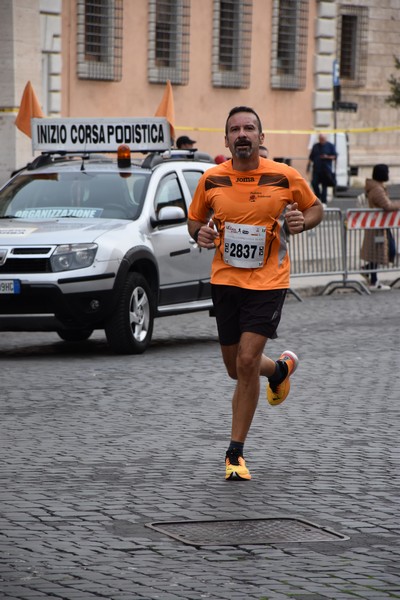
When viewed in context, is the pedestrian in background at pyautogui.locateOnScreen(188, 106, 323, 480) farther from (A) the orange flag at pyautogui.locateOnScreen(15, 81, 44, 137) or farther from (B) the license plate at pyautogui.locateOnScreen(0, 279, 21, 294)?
(A) the orange flag at pyautogui.locateOnScreen(15, 81, 44, 137)

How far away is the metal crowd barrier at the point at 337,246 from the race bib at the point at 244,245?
13.5 meters

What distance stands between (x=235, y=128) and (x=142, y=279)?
18.9ft

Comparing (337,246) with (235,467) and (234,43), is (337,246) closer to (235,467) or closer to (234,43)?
(235,467)

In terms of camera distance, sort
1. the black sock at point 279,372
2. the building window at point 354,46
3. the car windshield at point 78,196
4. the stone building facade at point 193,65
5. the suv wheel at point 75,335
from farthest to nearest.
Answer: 1. the building window at point 354,46
2. the stone building facade at point 193,65
3. the suv wheel at point 75,335
4. the car windshield at point 78,196
5. the black sock at point 279,372

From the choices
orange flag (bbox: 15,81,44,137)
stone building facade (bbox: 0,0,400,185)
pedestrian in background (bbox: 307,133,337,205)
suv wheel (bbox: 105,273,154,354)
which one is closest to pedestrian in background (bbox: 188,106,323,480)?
suv wheel (bbox: 105,273,154,354)

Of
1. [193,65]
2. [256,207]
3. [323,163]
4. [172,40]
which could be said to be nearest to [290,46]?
[193,65]

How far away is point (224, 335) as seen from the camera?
27.4 ft

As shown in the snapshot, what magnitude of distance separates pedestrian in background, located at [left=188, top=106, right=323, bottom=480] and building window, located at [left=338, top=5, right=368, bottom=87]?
3908cm

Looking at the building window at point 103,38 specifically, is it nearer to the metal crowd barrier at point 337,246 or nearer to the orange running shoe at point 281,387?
the metal crowd barrier at point 337,246

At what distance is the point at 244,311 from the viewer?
8250 millimetres

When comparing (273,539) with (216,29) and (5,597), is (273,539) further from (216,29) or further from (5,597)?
(216,29)

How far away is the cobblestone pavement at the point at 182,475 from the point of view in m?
5.96

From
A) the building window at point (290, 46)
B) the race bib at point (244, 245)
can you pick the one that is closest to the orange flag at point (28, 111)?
the race bib at point (244, 245)

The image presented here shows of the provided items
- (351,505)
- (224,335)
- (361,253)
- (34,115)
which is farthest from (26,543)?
(361,253)
